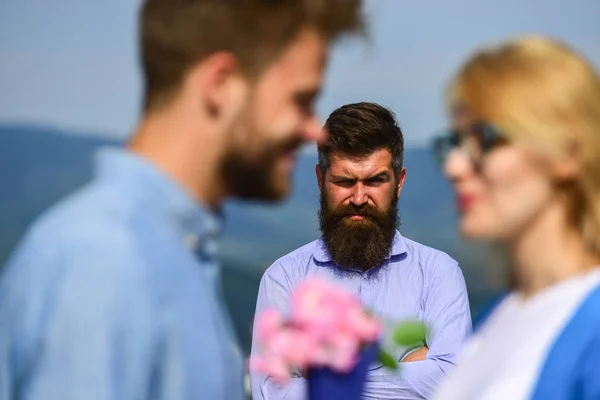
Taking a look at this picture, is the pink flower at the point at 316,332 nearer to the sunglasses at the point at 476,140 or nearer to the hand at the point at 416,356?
the sunglasses at the point at 476,140

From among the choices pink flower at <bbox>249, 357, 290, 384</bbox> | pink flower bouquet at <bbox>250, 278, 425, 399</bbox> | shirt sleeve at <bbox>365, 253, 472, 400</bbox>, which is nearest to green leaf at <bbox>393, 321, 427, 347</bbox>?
pink flower bouquet at <bbox>250, 278, 425, 399</bbox>

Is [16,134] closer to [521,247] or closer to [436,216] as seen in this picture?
[436,216]

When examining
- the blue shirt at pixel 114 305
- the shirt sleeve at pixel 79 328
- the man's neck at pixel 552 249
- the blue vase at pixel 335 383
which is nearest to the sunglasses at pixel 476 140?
the man's neck at pixel 552 249

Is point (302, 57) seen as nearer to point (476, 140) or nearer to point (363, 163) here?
point (476, 140)

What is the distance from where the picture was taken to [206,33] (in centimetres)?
165

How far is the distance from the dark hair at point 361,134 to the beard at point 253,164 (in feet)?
6.61

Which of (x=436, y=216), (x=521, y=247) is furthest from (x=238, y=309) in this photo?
(x=521, y=247)

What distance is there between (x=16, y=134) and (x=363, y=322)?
3825 mm

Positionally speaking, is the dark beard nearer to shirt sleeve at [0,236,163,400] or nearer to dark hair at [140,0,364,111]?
dark hair at [140,0,364,111]

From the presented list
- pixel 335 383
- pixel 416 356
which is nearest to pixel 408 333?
pixel 335 383

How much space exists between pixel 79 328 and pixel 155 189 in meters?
0.27

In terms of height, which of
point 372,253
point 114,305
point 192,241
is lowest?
point 114,305

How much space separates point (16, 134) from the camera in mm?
5086

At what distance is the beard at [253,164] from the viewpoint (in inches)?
64.9
